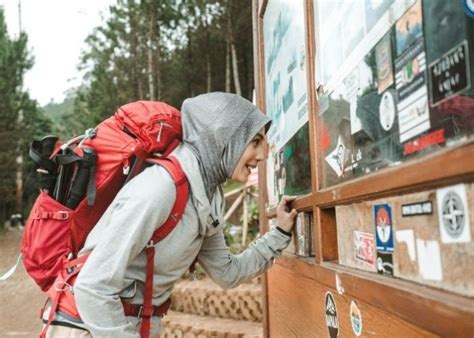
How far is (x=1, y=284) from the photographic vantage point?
983 cm

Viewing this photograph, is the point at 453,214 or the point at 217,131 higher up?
the point at 217,131

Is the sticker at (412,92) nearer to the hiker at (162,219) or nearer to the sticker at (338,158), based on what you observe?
the sticker at (338,158)

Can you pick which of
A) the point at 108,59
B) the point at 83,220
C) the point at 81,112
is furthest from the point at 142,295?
the point at 81,112

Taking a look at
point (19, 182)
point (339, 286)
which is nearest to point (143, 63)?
point (19, 182)

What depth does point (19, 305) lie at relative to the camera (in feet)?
27.8

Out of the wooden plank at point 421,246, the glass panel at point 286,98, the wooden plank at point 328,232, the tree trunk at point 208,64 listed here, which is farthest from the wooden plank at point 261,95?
the tree trunk at point 208,64

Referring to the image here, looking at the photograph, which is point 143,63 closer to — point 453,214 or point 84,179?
point 84,179

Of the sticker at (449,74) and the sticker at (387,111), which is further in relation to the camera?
the sticker at (387,111)

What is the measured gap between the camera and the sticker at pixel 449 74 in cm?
73

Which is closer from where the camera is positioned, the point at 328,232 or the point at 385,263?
the point at 385,263

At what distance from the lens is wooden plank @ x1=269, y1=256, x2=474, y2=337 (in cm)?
71

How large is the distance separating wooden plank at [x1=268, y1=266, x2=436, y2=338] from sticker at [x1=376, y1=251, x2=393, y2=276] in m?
0.08

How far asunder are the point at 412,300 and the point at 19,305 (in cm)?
887

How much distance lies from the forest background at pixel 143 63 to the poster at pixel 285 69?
16.5 metres
